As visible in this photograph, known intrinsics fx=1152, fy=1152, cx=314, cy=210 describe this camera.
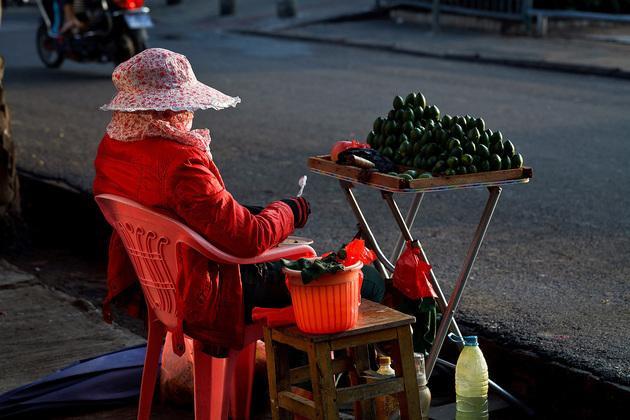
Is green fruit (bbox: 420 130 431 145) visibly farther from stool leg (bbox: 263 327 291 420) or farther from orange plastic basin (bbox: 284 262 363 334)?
stool leg (bbox: 263 327 291 420)

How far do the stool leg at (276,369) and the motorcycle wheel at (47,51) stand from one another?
38.6ft

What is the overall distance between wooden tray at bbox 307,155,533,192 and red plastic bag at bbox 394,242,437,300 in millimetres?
243

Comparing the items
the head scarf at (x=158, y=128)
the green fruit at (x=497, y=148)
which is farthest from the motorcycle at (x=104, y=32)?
the green fruit at (x=497, y=148)

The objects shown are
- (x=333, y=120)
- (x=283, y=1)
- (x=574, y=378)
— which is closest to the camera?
(x=574, y=378)

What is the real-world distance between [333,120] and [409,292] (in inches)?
266

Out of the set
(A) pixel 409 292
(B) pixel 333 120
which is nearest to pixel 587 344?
(A) pixel 409 292

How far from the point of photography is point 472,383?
13.5 ft

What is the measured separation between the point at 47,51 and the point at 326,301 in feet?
40.7

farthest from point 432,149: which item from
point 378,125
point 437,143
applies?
point 378,125

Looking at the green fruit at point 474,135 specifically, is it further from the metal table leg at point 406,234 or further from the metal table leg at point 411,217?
the metal table leg at point 411,217

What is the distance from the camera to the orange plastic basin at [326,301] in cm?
360

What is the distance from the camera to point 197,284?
3.85 m

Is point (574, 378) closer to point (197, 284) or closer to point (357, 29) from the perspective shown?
point (197, 284)

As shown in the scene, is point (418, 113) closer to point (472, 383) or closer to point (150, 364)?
point (472, 383)
